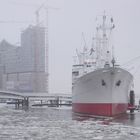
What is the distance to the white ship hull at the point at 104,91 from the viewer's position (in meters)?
53.9

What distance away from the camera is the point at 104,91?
54656 mm

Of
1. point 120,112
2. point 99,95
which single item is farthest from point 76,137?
point 120,112

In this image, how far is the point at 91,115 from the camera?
185ft

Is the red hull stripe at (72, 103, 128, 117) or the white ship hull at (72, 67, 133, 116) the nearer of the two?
the red hull stripe at (72, 103, 128, 117)

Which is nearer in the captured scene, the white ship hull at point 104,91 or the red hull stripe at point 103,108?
the red hull stripe at point 103,108

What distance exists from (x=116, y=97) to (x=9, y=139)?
30.7 meters

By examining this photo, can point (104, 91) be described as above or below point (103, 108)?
above

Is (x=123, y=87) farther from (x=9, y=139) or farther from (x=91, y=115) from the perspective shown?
(x=9, y=139)

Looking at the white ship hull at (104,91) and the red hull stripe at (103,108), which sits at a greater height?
the white ship hull at (104,91)

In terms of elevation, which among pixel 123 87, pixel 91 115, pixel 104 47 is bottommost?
pixel 91 115

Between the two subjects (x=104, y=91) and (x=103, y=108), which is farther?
(x=104, y=91)

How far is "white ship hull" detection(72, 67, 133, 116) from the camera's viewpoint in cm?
5391

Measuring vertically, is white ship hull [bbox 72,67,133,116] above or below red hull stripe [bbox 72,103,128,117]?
above

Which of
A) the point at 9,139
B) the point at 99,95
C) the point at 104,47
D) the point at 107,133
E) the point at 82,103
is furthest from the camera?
the point at 104,47
